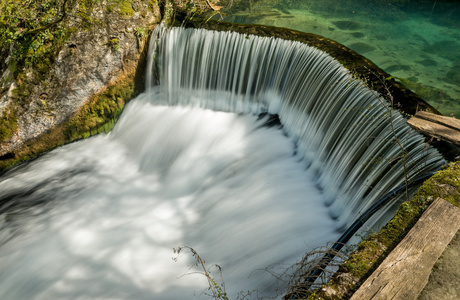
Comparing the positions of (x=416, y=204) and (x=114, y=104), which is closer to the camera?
(x=416, y=204)

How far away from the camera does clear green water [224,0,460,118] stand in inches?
293

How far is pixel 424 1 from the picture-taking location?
12.2 meters

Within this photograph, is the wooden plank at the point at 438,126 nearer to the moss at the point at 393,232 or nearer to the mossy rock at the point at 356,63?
the mossy rock at the point at 356,63

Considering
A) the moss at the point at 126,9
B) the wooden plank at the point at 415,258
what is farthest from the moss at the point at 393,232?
the moss at the point at 126,9

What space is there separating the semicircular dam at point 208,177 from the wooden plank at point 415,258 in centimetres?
81

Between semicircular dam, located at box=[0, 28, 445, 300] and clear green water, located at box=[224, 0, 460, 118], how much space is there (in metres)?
2.68

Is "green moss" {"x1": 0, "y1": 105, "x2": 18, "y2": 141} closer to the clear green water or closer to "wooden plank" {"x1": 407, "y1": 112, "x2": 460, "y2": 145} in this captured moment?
the clear green water

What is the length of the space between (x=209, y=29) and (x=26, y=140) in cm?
427

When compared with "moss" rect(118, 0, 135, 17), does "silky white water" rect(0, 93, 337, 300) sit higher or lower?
lower

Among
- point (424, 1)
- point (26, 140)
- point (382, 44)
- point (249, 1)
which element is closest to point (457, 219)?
point (26, 140)

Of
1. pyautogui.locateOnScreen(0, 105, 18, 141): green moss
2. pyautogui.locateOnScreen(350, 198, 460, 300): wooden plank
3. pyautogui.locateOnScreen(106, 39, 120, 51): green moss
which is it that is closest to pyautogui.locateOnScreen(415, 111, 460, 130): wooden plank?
pyautogui.locateOnScreen(350, 198, 460, 300): wooden plank

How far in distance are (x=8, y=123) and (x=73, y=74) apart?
149 cm

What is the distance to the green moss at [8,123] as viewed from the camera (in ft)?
20.2

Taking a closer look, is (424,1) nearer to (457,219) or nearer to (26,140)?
(457,219)
